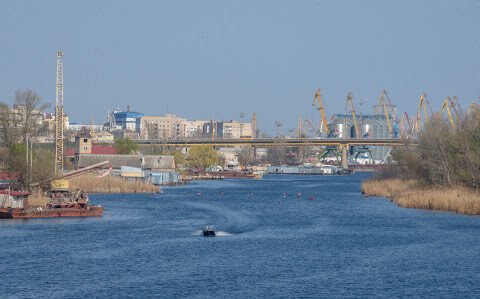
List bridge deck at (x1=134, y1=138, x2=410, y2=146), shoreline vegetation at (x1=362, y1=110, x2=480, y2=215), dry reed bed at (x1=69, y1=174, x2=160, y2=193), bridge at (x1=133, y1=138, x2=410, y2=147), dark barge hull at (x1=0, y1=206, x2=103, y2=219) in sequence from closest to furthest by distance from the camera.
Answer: dark barge hull at (x1=0, y1=206, x2=103, y2=219) → shoreline vegetation at (x1=362, y1=110, x2=480, y2=215) → dry reed bed at (x1=69, y1=174, x2=160, y2=193) → bridge deck at (x1=134, y1=138, x2=410, y2=146) → bridge at (x1=133, y1=138, x2=410, y2=147)

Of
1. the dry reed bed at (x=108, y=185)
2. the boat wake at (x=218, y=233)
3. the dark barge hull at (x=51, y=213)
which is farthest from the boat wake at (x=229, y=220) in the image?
the dry reed bed at (x=108, y=185)

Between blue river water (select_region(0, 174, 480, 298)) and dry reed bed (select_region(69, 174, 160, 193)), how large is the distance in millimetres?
21151

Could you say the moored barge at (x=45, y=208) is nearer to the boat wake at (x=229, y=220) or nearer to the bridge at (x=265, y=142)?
the boat wake at (x=229, y=220)

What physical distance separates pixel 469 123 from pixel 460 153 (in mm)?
3760

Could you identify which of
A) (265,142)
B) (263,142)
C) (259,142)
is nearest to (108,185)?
(259,142)

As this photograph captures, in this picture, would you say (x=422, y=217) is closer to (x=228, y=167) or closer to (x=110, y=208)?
(x=110, y=208)

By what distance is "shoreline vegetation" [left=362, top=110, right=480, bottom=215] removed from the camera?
6631 cm

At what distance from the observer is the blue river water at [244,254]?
3484 centimetres

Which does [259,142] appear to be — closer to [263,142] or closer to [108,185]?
[263,142]

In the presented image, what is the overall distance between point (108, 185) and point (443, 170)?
31.3m

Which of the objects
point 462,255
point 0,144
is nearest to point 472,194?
point 462,255

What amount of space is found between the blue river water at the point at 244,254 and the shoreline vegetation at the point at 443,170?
177cm

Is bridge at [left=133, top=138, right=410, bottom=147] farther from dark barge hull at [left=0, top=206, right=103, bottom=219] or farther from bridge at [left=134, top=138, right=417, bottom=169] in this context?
dark barge hull at [left=0, top=206, right=103, bottom=219]

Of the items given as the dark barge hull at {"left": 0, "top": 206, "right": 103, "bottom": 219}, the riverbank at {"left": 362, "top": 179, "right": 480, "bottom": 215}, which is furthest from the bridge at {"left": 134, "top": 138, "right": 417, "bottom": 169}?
the dark barge hull at {"left": 0, "top": 206, "right": 103, "bottom": 219}
